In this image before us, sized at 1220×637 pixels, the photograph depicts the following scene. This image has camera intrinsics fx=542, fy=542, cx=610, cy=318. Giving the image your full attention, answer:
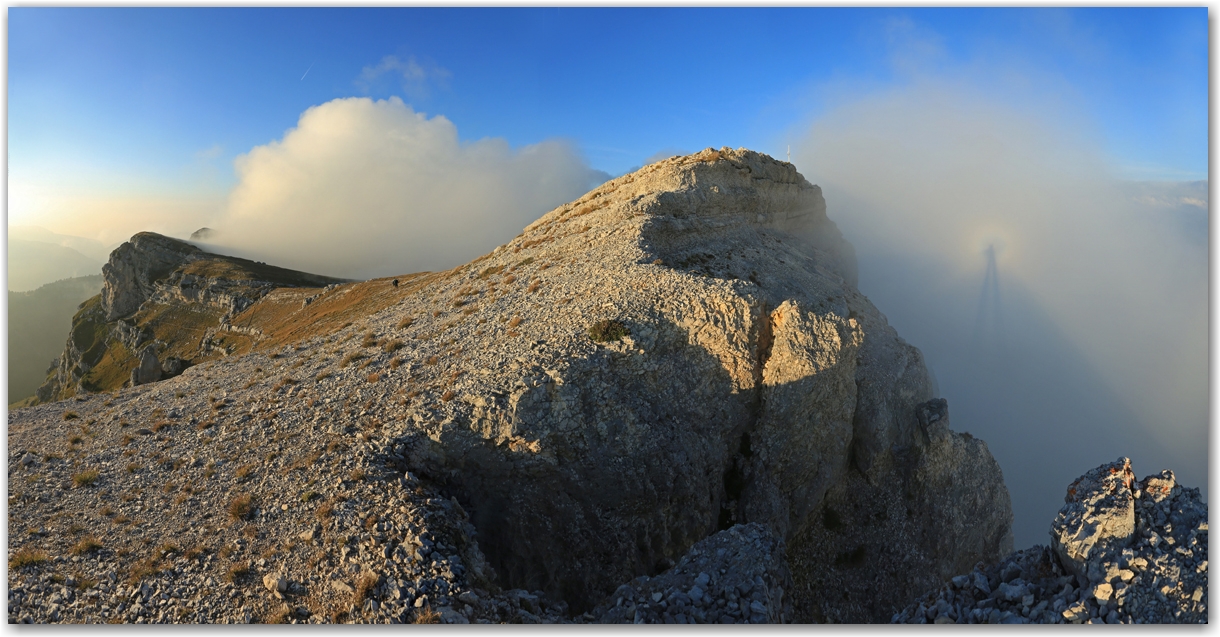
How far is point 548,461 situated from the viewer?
67.4 feet

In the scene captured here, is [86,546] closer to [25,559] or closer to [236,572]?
[25,559]

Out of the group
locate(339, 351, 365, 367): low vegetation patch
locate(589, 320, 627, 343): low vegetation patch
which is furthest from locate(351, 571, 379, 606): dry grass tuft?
locate(339, 351, 365, 367): low vegetation patch

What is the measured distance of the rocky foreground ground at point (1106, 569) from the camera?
41.8ft

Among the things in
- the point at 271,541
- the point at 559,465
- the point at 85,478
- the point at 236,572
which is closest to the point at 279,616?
the point at 236,572

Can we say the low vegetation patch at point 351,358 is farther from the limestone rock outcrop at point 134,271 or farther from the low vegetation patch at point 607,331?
the limestone rock outcrop at point 134,271

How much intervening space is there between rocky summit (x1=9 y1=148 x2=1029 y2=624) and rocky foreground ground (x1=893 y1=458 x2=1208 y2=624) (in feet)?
→ 18.6

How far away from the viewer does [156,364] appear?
4694 cm

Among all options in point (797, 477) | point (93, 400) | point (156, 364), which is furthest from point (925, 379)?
point (156, 364)

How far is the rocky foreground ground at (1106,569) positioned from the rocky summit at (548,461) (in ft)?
18.6

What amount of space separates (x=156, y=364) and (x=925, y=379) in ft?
201

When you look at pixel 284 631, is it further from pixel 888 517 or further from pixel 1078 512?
pixel 888 517

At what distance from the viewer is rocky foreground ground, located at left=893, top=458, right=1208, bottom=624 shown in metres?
12.7

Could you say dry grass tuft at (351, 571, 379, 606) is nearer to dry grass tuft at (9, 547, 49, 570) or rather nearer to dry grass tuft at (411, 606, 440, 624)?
dry grass tuft at (411, 606, 440, 624)

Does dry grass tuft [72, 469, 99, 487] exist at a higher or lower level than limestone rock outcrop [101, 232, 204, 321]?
lower
